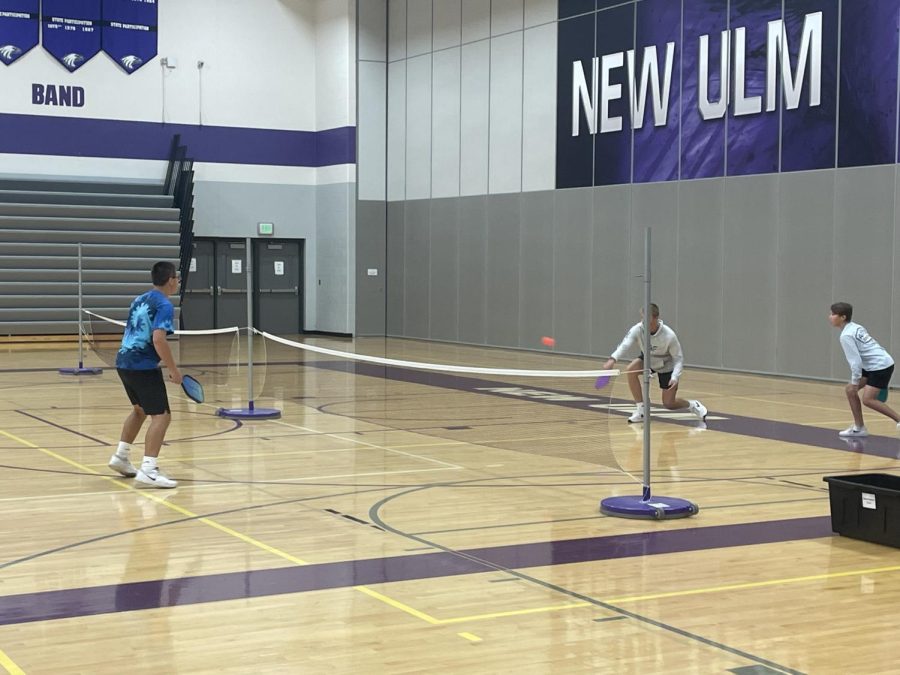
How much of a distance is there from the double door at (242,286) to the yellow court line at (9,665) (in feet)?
93.5

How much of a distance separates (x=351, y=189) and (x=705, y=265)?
1258 centimetres

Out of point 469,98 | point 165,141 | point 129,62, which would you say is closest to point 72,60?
point 129,62

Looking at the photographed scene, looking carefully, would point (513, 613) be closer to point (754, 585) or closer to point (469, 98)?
point (754, 585)

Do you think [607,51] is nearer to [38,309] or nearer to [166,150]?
[166,150]

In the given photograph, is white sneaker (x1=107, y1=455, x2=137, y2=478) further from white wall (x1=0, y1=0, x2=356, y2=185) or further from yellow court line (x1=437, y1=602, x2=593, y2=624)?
white wall (x1=0, y1=0, x2=356, y2=185)

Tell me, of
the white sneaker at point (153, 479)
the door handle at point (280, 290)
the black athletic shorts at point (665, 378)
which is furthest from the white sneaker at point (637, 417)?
the door handle at point (280, 290)

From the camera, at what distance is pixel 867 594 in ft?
23.4

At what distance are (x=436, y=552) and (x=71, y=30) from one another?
2682cm

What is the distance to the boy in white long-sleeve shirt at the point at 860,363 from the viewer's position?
1409 cm

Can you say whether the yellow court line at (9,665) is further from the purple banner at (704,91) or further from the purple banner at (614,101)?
the purple banner at (614,101)

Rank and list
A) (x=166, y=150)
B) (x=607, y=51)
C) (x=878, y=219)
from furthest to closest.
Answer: (x=166, y=150) < (x=607, y=51) < (x=878, y=219)

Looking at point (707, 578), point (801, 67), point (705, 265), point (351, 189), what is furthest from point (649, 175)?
point (707, 578)

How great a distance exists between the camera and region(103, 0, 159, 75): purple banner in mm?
31984

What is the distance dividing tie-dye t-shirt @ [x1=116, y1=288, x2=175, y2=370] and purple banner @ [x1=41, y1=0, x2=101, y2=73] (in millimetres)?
22888
